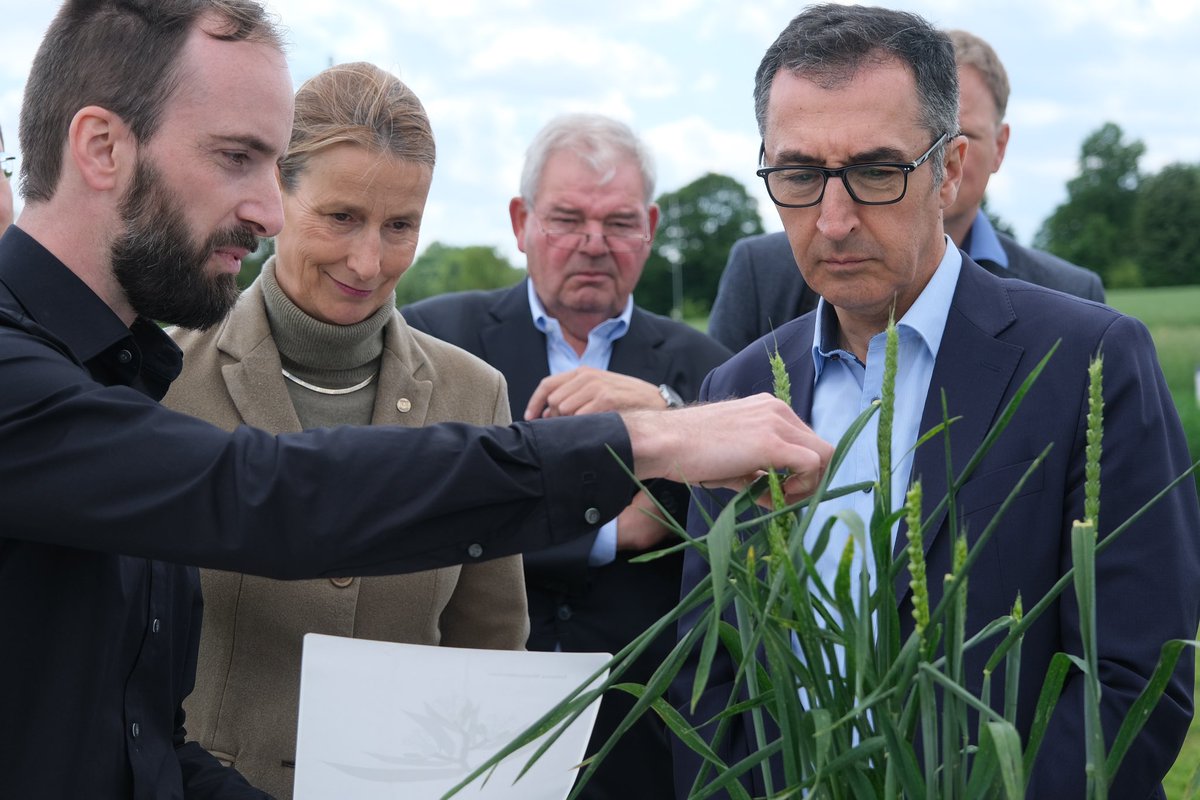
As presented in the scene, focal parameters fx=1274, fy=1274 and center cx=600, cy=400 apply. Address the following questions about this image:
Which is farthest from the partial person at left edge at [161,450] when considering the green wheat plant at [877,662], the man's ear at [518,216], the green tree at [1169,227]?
the green tree at [1169,227]

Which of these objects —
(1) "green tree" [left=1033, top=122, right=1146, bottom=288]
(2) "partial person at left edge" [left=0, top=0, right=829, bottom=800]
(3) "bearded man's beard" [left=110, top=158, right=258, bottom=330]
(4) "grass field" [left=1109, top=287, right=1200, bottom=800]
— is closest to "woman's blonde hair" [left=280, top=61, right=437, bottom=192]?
(2) "partial person at left edge" [left=0, top=0, right=829, bottom=800]

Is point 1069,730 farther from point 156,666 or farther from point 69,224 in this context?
point 69,224

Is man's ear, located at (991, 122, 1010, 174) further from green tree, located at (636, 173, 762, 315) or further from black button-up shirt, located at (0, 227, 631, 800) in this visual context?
green tree, located at (636, 173, 762, 315)

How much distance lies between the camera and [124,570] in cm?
210

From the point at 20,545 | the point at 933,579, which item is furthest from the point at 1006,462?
the point at 20,545

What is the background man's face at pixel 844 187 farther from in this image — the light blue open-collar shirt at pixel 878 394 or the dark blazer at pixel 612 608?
the dark blazer at pixel 612 608

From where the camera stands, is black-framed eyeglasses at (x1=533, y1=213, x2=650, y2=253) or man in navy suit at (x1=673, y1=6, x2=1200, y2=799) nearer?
man in navy suit at (x1=673, y1=6, x2=1200, y2=799)

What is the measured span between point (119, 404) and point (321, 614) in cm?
110

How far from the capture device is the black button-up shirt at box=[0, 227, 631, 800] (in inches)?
70.1

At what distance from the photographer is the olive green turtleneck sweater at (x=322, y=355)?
3059mm

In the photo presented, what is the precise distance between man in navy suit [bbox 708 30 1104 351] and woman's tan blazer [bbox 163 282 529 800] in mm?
1552

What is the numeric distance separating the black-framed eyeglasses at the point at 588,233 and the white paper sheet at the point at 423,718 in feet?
7.77

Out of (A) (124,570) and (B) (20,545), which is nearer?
Result: (B) (20,545)

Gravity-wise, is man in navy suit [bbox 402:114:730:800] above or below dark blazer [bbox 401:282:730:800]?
above
